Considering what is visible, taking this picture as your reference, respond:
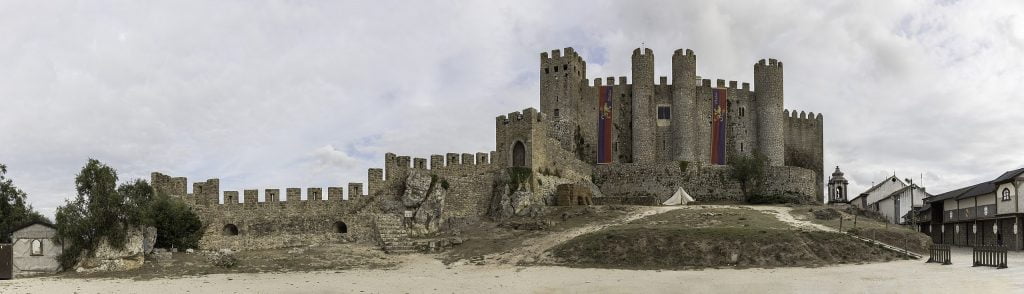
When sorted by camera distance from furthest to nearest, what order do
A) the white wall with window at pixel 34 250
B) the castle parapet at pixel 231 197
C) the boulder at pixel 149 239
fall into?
the castle parapet at pixel 231 197 → the boulder at pixel 149 239 → the white wall with window at pixel 34 250

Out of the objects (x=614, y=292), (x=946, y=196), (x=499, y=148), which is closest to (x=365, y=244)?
(x=499, y=148)

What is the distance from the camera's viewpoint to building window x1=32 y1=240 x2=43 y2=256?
37312mm

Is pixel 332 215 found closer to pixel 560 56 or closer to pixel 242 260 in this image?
pixel 242 260

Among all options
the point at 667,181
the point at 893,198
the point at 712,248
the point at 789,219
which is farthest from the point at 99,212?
the point at 893,198

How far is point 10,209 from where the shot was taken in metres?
45.7

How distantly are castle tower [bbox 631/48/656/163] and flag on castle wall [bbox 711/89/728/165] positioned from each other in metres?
5.62

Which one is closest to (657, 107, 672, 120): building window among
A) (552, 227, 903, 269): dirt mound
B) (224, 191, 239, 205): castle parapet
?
(552, 227, 903, 269): dirt mound

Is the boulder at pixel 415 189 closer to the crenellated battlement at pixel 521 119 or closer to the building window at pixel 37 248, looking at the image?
the crenellated battlement at pixel 521 119

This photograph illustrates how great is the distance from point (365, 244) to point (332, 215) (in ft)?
12.7

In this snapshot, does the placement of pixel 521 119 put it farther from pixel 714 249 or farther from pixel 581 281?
pixel 581 281

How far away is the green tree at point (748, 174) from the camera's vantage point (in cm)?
6494

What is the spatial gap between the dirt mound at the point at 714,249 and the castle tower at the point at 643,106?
2964 cm

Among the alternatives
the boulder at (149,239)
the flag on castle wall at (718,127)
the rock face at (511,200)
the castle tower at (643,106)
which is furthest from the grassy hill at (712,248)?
the flag on castle wall at (718,127)

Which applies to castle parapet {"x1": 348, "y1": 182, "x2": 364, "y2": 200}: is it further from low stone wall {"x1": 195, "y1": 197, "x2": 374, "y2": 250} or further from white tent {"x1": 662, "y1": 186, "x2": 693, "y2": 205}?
white tent {"x1": 662, "y1": 186, "x2": 693, "y2": 205}
